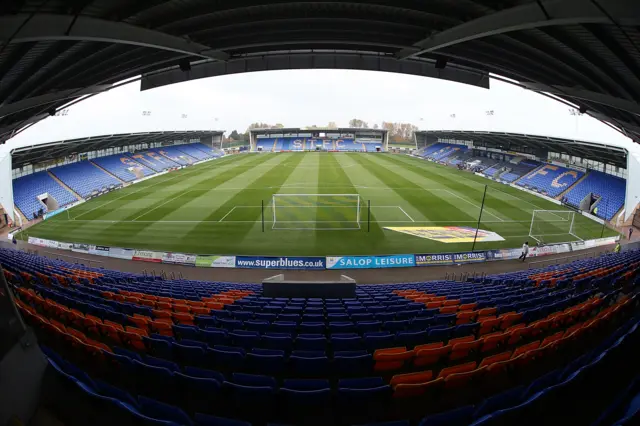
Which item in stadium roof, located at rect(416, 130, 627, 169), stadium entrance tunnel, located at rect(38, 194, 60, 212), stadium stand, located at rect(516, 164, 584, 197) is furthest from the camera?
stadium stand, located at rect(516, 164, 584, 197)

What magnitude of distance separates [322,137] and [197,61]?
98.7 meters

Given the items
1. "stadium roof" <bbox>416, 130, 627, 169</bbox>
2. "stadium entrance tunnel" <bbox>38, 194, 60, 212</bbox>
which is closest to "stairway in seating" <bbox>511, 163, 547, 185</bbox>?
"stadium roof" <bbox>416, 130, 627, 169</bbox>

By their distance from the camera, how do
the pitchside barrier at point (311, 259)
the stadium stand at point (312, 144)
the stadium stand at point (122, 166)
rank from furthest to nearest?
the stadium stand at point (312, 144)
the stadium stand at point (122, 166)
the pitchside barrier at point (311, 259)

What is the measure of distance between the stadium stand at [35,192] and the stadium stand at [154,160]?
19.9 meters

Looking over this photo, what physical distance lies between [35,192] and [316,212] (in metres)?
34.7

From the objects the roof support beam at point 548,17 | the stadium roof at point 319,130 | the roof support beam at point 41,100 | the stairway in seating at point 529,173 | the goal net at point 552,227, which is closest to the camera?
the roof support beam at point 548,17

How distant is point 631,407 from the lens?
116 inches

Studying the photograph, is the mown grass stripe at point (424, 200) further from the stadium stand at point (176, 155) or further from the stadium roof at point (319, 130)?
the stadium roof at point (319, 130)

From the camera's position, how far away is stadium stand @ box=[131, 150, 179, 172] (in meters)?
59.7

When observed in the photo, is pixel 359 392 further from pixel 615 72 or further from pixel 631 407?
pixel 615 72

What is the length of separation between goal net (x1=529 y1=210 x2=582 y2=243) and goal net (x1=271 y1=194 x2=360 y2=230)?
15672mm

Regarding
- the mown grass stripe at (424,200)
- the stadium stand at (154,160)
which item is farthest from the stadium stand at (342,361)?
the stadium stand at (154,160)

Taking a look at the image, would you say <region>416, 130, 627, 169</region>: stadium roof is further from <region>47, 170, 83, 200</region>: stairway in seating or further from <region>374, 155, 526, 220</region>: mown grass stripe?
<region>47, 170, 83, 200</region>: stairway in seating

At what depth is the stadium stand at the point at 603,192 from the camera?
3222 centimetres
